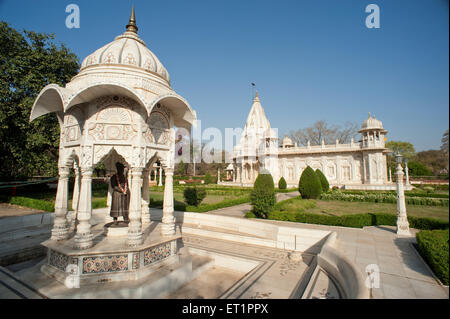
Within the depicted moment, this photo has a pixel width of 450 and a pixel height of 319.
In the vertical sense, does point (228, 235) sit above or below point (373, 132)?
below

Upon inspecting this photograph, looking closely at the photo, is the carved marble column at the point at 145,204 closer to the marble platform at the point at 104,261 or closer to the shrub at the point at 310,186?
the marble platform at the point at 104,261

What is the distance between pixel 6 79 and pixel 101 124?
38.9 ft

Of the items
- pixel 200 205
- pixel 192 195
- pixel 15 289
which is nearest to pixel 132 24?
pixel 15 289

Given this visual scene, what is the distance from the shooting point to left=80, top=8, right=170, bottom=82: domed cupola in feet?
18.2

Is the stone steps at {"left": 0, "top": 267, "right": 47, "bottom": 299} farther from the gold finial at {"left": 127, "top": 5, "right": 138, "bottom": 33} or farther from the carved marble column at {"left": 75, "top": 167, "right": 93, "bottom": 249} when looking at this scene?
the gold finial at {"left": 127, "top": 5, "right": 138, "bottom": 33}

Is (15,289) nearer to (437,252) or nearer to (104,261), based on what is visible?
(104,261)

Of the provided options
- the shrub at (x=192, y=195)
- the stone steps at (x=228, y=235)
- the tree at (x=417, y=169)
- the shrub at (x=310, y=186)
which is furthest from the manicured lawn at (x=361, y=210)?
the tree at (x=417, y=169)

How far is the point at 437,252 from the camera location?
4.39 metres

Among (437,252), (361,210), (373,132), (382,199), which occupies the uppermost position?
(373,132)

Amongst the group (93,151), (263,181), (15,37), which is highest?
(15,37)

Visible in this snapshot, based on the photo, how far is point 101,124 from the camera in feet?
16.9

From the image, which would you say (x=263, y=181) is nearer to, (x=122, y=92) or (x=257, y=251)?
(x=257, y=251)

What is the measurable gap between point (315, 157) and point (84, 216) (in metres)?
33.9
